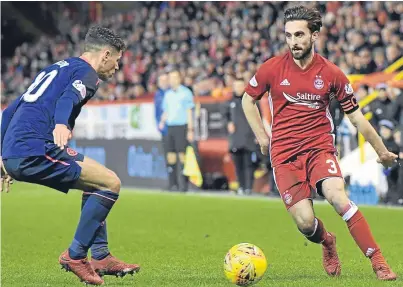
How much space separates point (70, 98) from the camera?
264 inches

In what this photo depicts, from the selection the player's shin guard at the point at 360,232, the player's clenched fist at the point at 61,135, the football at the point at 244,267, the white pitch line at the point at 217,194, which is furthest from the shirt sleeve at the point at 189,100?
the player's clenched fist at the point at 61,135

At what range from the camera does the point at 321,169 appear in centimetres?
758

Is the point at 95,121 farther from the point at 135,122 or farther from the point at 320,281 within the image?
the point at 320,281

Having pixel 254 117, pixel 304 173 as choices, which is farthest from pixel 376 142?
pixel 254 117

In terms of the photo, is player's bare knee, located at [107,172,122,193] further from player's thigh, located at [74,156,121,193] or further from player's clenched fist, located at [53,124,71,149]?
player's clenched fist, located at [53,124,71,149]

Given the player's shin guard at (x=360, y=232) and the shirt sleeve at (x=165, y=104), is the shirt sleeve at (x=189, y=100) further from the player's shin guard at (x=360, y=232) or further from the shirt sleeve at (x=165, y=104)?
the player's shin guard at (x=360, y=232)

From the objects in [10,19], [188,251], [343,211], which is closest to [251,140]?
[188,251]

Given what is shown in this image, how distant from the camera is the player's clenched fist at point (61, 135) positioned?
647 centimetres

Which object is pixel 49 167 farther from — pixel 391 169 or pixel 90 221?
pixel 391 169

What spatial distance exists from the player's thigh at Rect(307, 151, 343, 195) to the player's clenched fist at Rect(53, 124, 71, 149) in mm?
2128

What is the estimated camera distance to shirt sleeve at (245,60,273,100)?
780 cm

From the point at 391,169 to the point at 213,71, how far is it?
30.8 feet

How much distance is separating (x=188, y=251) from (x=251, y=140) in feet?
27.1

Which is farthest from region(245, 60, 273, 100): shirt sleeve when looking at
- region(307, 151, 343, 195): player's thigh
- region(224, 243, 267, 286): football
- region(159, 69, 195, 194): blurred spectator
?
region(159, 69, 195, 194): blurred spectator
